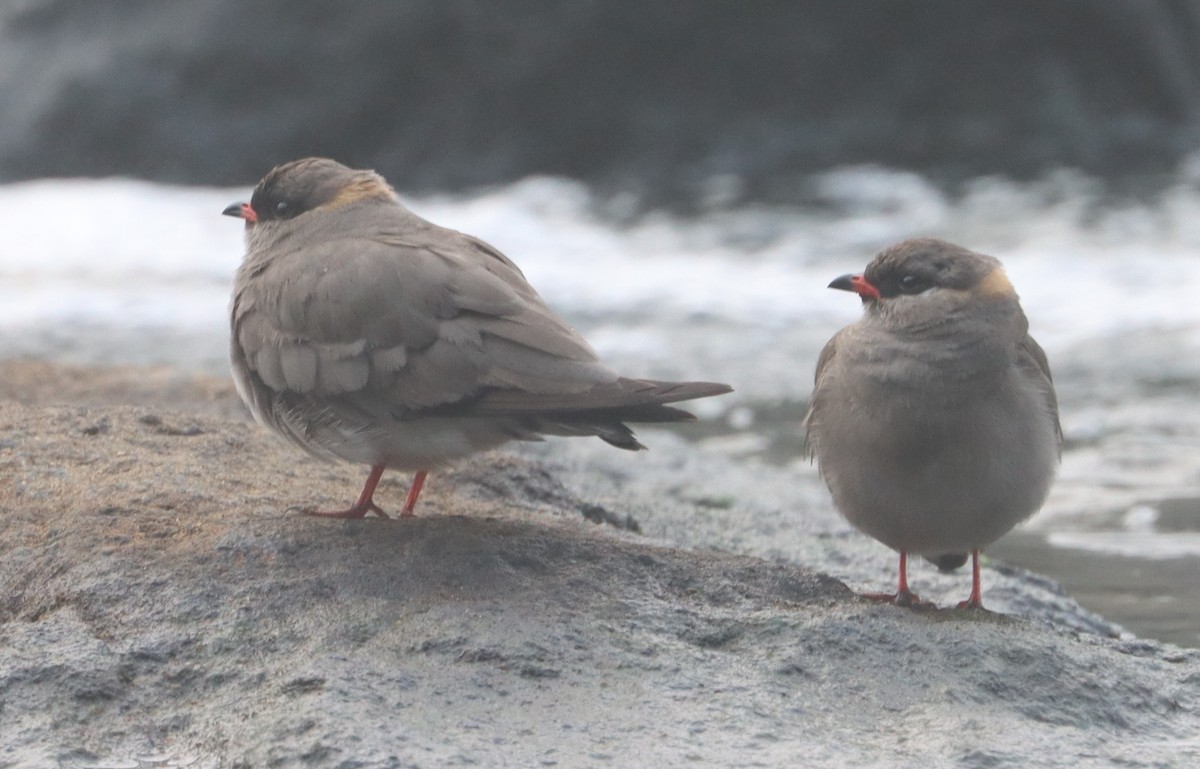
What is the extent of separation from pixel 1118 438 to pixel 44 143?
14.1 meters

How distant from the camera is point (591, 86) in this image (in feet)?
64.5

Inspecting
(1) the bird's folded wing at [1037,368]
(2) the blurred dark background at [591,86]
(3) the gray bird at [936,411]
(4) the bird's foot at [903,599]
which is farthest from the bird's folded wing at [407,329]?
(2) the blurred dark background at [591,86]

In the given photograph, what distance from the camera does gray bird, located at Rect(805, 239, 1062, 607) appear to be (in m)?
4.90

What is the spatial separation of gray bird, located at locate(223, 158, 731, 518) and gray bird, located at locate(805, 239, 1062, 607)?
81cm

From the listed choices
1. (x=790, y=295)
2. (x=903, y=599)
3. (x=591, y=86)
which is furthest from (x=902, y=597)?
(x=591, y=86)

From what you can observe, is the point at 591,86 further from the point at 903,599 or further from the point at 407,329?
the point at 903,599

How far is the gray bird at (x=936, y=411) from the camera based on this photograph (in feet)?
16.1

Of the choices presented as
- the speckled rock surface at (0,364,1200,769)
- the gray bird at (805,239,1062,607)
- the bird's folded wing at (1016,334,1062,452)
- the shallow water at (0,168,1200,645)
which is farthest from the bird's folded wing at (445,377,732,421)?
the shallow water at (0,168,1200,645)

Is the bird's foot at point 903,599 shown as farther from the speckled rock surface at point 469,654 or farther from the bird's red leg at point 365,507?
the bird's red leg at point 365,507

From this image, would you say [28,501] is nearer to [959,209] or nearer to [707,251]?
[707,251]

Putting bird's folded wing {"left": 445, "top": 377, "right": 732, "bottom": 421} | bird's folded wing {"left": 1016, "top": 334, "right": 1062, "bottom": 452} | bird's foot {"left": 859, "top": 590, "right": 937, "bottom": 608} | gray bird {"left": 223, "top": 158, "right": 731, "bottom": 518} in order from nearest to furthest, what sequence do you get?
bird's folded wing {"left": 445, "top": 377, "right": 732, "bottom": 421} < gray bird {"left": 223, "top": 158, "right": 731, "bottom": 518} < bird's foot {"left": 859, "top": 590, "right": 937, "bottom": 608} < bird's folded wing {"left": 1016, "top": 334, "right": 1062, "bottom": 452}

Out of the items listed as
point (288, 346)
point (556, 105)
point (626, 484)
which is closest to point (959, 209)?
point (556, 105)

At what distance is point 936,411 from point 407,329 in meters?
1.64

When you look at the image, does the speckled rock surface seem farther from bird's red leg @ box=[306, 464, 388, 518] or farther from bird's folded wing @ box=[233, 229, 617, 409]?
bird's folded wing @ box=[233, 229, 617, 409]
